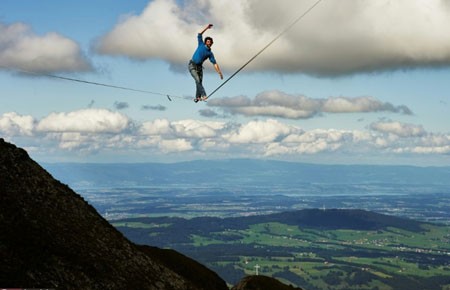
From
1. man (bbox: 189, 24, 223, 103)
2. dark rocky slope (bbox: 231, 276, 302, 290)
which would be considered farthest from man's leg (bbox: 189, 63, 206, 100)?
dark rocky slope (bbox: 231, 276, 302, 290)

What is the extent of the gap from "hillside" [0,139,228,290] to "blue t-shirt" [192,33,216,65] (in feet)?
63.6

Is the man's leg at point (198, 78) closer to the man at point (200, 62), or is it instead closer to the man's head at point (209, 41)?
the man at point (200, 62)

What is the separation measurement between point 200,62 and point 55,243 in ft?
68.6

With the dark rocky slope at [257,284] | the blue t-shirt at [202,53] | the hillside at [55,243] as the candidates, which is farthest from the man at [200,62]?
the dark rocky slope at [257,284]

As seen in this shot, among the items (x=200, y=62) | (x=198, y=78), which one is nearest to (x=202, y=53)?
(x=200, y=62)

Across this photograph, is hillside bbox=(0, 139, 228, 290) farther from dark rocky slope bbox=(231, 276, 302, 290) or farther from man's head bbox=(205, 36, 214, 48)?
man's head bbox=(205, 36, 214, 48)

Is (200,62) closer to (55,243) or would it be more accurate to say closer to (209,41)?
(209,41)

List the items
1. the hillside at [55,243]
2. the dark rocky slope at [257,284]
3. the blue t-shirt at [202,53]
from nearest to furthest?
1. the blue t-shirt at [202,53]
2. the hillside at [55,243]
3. the dark rocky slope at [257,284]

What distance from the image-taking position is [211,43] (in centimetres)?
3653

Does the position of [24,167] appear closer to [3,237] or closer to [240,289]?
[3,237]

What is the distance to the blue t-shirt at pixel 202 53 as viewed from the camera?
121 feet

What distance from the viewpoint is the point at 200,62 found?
38031mm

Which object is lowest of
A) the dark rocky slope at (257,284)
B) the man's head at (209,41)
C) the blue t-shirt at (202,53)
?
the dark rocky slope at (257,284)

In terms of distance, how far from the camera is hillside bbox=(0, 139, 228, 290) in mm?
38894
